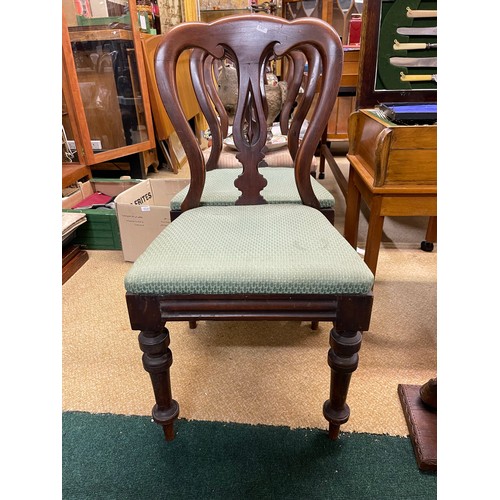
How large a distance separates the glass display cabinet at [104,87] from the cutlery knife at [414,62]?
1.70m

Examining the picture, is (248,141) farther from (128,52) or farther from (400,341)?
(128,52)

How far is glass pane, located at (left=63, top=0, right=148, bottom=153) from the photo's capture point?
2244 mm

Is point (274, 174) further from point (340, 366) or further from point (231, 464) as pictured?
point (231, 464)

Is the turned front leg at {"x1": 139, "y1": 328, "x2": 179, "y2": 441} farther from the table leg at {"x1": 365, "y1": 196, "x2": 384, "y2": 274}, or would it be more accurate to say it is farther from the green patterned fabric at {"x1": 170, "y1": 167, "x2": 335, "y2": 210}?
the table leg at {"x1": 365, "y1": 196, "x2": 384, "y2": 274}

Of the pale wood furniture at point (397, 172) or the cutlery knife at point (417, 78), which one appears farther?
the cutlery knife at point (417, 78)

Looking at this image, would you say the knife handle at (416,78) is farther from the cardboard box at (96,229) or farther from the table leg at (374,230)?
the cardboard box at (96,229)

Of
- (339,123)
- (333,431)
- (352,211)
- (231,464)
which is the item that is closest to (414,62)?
(352,211)

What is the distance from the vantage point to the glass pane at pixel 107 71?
2.24m

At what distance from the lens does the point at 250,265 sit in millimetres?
649

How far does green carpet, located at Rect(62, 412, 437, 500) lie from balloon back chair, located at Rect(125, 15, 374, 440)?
0.20 ft

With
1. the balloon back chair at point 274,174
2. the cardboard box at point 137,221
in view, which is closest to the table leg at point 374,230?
the balloon back chair at point 274,174

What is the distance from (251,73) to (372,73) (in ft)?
1.79

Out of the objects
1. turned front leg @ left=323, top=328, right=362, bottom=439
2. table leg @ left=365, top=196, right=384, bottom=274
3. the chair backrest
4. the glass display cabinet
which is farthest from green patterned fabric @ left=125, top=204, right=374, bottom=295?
the glass display cabinet

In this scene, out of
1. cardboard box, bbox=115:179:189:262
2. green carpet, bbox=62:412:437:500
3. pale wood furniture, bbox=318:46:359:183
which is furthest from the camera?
pale wood furniture, bbox=318:46:359:183
